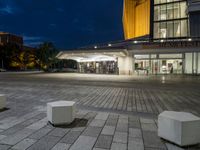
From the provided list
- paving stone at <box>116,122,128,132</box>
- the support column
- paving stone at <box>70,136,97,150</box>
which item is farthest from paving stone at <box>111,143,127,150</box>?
the support column

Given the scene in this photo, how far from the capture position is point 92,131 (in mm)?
4801

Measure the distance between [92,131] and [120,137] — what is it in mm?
790

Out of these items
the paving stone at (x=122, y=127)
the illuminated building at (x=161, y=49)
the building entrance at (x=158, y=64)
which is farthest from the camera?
the building entrance at (x=158, y=64)

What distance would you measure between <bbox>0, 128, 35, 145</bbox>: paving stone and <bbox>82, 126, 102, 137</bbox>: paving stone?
1.36 metres

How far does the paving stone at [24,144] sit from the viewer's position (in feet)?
12.5

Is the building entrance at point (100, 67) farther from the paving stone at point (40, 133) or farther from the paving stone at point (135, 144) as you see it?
the paving stone at point (135, 144)

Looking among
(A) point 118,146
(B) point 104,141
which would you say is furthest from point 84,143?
(A) point 118,146

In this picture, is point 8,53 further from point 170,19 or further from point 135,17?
point 170,19

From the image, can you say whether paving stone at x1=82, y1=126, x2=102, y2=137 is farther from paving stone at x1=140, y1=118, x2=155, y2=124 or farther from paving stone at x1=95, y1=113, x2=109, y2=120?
paving stone at x1=140, y1=118, x2=155, y2=124

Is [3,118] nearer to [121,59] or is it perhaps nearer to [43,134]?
[43,134]

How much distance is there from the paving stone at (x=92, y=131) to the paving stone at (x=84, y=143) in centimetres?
19

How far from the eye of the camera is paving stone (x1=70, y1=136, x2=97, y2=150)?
3.85 m

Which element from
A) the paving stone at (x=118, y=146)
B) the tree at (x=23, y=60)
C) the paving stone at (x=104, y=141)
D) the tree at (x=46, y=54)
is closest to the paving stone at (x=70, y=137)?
the paving stone at (x=104, y=141)

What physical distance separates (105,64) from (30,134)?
32880mm
